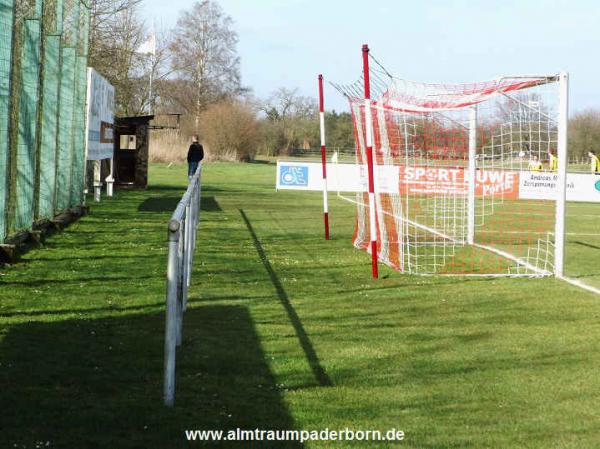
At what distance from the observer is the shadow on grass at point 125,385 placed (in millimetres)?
5016

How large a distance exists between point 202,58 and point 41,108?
213ft

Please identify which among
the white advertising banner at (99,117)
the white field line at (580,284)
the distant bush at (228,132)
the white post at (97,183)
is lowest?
the white field line at (580,284)

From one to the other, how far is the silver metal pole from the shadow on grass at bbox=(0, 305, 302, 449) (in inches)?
4.4

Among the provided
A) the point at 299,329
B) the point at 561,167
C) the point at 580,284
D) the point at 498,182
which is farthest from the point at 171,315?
the point at 498,182

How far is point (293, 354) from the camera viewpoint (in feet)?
23.7

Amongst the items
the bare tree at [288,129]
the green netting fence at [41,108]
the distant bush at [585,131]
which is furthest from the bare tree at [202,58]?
the green netting fence at [41,108]

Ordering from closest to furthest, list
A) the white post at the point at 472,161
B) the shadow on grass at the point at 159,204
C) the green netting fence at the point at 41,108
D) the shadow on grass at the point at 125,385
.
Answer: the shadow on grass at the point at 125,385
the green netting fence at the point at 41,108
the white post at the point at 472,161
the shadow on grass at the point at 159,204

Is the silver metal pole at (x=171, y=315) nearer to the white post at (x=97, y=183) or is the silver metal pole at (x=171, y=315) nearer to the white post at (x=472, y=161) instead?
the white post at (x=472, y=161)

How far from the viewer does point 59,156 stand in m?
18.8

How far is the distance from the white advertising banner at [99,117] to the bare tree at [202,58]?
5110cm

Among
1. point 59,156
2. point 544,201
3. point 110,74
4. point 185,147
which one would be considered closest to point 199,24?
point 185,147

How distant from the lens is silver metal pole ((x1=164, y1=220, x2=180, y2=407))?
5.47 m

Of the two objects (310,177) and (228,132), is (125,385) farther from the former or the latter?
(228,132)

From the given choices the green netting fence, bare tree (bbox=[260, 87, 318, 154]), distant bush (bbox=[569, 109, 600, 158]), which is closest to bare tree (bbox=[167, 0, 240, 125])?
bare tree (bbox=[260, 87, 318, 154])
